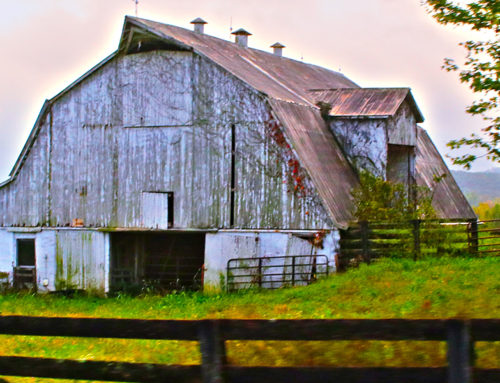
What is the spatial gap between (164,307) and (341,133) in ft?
30.9

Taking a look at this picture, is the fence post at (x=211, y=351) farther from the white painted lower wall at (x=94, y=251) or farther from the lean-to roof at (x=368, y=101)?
the lean-to roof at (x=368, y=101)

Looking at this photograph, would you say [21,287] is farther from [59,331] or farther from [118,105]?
[59,331]

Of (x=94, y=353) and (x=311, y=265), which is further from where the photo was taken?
(x=311, y=265)

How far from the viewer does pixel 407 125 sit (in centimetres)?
2655

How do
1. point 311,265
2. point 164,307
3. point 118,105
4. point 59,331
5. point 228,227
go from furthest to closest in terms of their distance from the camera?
point 118,105, point 228,227, point 311,265, point 164,307, point 59,331

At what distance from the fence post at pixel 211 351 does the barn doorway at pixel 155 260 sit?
18440 mm

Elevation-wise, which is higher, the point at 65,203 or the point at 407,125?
the point at 407,125

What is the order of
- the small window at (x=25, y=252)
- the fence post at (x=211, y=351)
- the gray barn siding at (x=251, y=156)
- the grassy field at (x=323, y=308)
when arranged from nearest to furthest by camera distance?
the fence post at (x=211, y=351) < the grassy field at (x=323, y=308) < the gray barn siding at (x=251, y=156) < the small window at (x=25, y=252)

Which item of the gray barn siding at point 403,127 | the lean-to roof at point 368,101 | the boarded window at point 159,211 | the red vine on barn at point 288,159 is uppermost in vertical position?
the lean-to roof at point 368,101

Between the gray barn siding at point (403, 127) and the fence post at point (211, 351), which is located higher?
the gray barn siding at point (403, 127)

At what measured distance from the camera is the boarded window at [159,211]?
2420 cm

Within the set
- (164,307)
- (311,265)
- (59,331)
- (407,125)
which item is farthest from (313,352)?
(407,125)

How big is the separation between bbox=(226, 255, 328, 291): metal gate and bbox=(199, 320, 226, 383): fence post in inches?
582

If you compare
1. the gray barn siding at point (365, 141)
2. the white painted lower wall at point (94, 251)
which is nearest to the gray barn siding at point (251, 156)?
the white painted lower wall at point (94, 251)
